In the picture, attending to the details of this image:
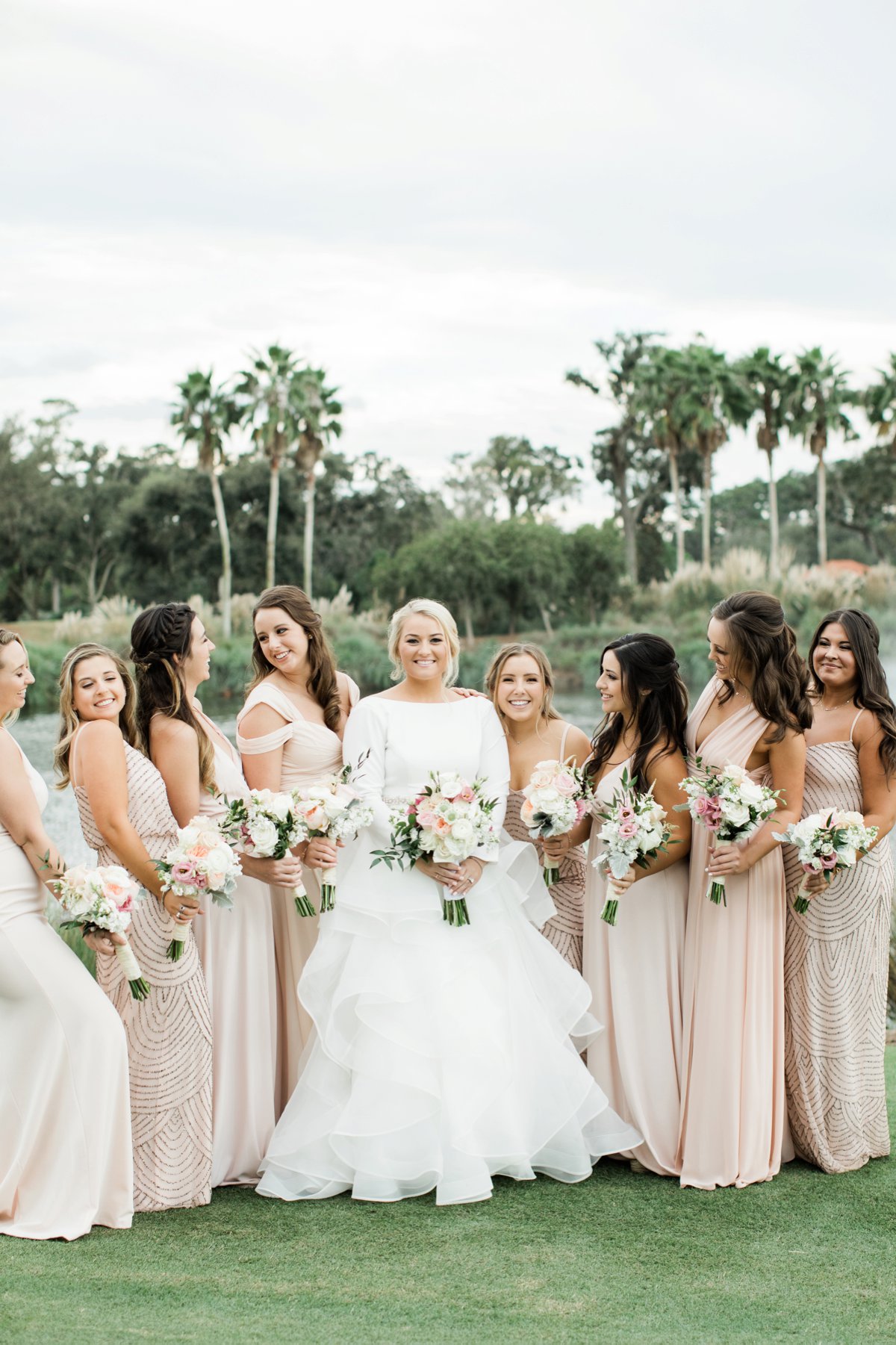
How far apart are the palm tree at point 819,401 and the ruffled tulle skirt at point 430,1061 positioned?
3037cm

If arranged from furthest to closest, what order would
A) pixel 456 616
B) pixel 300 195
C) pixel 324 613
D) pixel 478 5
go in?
pixel 300 195 → pixel 456 616 → pixel 324 613 → pixel 478 5

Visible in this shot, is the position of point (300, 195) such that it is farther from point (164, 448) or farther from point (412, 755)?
point (412, 755)

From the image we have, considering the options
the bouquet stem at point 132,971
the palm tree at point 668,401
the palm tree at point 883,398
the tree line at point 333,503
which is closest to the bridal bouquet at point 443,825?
the bouquet stem at point 132,971

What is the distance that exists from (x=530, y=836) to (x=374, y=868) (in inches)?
31.4

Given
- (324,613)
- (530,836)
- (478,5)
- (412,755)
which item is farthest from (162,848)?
(324,613)

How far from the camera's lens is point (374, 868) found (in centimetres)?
523

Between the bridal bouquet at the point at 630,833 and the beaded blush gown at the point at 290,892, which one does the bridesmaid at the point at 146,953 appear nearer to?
the beaded blush gown at the point at 290,892

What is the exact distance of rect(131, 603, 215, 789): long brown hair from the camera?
17.0ft

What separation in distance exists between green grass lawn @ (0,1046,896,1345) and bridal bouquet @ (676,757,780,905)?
1.34 metres

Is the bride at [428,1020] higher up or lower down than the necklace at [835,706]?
lower down

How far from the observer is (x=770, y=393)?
112ft

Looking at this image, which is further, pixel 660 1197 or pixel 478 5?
pixel 478 5

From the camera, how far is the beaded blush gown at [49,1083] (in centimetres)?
450

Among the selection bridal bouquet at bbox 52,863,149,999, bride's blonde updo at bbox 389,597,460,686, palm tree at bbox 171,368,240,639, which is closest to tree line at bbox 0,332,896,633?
palm tree at bbox 171,368,240,639
